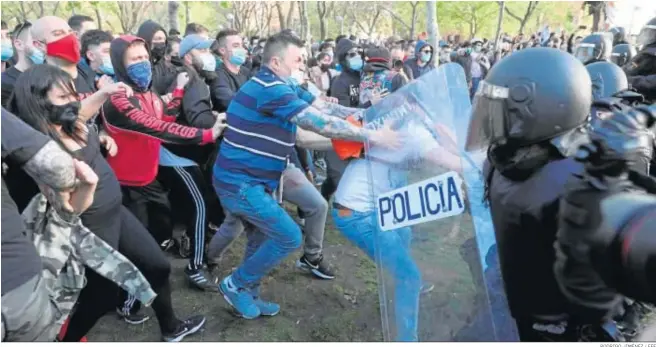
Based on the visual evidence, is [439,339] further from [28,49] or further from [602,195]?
[28,49]

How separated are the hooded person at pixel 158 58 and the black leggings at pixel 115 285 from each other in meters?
1.80

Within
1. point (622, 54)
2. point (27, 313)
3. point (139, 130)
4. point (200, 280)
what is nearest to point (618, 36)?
point (622, 54)

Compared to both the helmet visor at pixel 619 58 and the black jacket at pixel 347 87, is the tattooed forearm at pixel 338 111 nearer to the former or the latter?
the black jacket at pixel 347 87

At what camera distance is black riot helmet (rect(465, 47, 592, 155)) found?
157 cm

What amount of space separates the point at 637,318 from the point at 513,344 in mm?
734

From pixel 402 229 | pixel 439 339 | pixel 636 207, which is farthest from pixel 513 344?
pixel 636 207

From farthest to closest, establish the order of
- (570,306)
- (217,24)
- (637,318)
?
1. (217,24)
2. (637,318)
3. (570,306)

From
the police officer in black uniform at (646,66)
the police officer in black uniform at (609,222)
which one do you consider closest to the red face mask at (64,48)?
the police officer in black uniform at (609,222)

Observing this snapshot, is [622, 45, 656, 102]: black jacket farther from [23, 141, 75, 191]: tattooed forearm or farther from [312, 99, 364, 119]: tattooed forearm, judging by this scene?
[23, 141, 75, 191]: tattooed forearm

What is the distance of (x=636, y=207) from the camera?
1.23m

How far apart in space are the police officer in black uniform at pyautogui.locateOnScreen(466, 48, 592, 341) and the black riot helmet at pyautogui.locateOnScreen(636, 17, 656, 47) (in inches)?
136

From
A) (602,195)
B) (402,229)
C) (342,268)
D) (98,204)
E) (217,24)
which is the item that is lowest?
(217,24)

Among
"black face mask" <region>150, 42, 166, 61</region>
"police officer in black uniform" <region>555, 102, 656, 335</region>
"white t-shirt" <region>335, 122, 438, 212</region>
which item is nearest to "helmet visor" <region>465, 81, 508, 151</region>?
"white t-shirt" <region>335, 122, 438, 212</region>

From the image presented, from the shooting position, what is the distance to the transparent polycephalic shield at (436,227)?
1.72 meters
